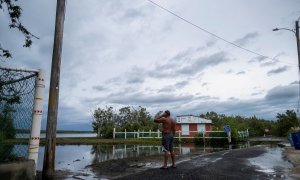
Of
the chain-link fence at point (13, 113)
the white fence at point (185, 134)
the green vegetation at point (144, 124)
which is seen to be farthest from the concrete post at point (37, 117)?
the green vegetation at point (144, 124)

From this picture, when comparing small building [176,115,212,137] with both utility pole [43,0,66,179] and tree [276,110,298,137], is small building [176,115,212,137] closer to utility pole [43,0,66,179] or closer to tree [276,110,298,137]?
tree [276,110,298,137]

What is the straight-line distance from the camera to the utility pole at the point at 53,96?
24.1ft

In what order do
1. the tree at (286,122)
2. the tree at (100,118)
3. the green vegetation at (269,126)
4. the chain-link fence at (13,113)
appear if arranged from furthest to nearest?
the tree at (100,118), the tree at (286,122), the green vegetation at (269,126), the chain-link fence at (13,113)

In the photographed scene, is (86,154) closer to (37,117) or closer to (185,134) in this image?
(37,117)

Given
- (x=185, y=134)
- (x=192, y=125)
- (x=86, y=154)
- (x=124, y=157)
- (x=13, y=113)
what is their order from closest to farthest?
1. (x=13, y=113)
2. (x=124, y=157)
3. (x=86, y=154)
4. (x=185, y=134)
5. (x=192, y=125)

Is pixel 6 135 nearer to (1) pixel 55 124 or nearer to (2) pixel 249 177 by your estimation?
(1) pixel 55 124

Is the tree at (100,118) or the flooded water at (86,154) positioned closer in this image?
the flooded water at (86,154)

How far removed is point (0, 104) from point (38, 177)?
2.19 meters

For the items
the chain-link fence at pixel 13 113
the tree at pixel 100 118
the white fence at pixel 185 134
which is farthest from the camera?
the tree at pixel 100 118

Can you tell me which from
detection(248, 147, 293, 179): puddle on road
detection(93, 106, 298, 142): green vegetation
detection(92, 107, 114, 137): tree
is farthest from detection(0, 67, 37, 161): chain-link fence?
detection(92, 107, 114, 137): tree

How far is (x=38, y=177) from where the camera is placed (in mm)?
7398

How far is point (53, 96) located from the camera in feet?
24.8

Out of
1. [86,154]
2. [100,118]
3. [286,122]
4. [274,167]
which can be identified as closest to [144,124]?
[100,118]

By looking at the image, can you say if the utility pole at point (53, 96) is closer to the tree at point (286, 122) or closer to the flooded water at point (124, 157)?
the flooded water at point (124, 157)
